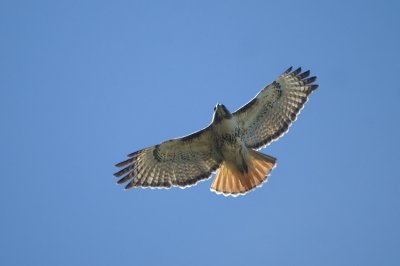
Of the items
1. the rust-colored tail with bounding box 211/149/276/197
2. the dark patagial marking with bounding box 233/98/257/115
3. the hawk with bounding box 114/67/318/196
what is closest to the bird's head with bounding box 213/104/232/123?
the hawk with bounding box 114/67/318/196

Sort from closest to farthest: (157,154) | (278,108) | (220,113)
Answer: (220,113) < (157,154) < (278,108)

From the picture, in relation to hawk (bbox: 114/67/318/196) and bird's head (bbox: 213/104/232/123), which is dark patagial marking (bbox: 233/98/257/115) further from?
bird's head (bbox: 213/104/232/123)

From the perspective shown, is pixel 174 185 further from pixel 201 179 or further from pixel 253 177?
pixel 253 177

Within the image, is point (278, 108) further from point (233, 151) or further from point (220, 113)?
point (220, 113)

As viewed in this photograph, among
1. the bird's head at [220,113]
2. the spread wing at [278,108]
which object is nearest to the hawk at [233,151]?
the spread wing at [278,108]

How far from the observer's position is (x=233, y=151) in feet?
35.5

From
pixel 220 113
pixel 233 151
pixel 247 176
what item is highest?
pixel 220 113

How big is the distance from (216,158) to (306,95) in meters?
2.18

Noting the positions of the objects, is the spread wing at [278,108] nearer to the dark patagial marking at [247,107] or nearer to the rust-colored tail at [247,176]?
the dark patagial marking at [247,107]

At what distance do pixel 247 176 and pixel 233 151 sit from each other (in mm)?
581

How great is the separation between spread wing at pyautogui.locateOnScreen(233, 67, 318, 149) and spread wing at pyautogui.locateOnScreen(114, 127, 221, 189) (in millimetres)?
895

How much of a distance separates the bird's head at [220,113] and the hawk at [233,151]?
20cm

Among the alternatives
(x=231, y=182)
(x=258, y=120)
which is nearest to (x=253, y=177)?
(x=231, y=182)

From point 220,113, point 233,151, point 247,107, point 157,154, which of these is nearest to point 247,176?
point 233,151
